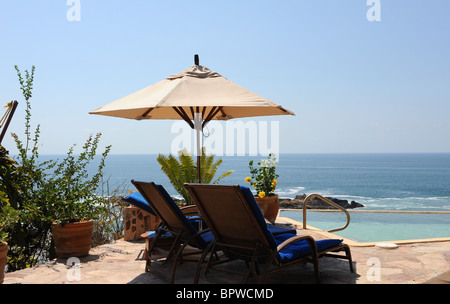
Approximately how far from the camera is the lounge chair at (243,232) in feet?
10.8

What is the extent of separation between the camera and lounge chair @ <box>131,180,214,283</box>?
13.1ft

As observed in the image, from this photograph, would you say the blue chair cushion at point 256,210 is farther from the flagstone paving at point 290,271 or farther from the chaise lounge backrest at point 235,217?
the flagstone paving at point 290,271

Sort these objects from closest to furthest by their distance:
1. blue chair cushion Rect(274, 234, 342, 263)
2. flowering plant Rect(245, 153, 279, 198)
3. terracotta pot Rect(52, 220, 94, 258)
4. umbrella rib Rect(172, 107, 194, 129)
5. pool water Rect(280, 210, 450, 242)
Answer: blue chair cushion Rect(274, 234, 342, 263) < terracotta pot Rect(52, 220, 94, 258) < umbrella rib Rect(172, 107, 194, 129) < pool water Rect(280, 210, 450, 242) < flowering plant Rect(245, 153, 279, 198)

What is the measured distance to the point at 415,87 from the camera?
47.8m

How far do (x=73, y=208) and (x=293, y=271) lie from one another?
3.27 metres

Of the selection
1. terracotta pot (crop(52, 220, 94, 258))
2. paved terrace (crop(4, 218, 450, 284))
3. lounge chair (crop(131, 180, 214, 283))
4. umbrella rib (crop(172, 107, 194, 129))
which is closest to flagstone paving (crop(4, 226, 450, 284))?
paved terrace (crop(4, 218, 450, 284))

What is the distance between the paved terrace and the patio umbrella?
1922mm

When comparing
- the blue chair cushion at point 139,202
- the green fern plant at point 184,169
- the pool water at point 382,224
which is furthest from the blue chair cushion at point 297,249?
the green fern plant at point 184,169

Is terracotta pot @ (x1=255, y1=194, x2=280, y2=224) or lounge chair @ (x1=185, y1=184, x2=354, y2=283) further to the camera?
terracotta pot @ (x1=255, y1=194, x2=280, y2=224)

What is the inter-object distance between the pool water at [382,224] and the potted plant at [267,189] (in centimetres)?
150

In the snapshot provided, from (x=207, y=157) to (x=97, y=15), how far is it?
6.15 m

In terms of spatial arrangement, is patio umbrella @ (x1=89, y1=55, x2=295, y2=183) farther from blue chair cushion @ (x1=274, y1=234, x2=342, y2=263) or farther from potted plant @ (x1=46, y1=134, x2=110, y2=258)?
blue chair cushion @ (x1=274, y1=234, x2=342, y2=263)

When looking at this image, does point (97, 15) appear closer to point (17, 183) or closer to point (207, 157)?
point (17, 183)
